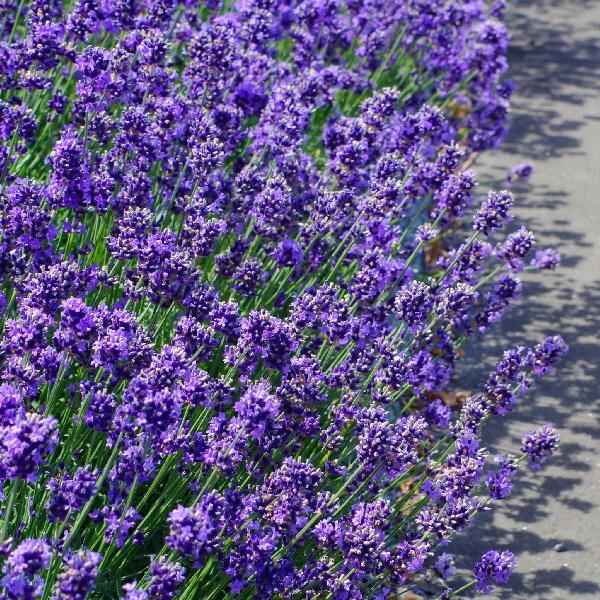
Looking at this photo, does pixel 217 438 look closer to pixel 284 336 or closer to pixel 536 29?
pixel 284 336

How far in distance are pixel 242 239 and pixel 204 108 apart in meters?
0.92

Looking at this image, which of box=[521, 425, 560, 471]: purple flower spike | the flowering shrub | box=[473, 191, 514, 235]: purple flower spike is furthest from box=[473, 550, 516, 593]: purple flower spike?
box=[473, 191, 514, 235]: purple flower spike

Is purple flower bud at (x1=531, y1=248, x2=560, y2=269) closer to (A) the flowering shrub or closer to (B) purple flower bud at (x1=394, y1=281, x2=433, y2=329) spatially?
(A) the flowering shrub

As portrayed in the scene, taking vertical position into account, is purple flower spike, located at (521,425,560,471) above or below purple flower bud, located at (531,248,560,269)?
below

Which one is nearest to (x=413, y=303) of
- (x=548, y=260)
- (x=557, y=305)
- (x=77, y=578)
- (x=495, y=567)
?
(x=495, y=567)

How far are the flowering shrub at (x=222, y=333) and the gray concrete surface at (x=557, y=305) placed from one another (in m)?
0.33

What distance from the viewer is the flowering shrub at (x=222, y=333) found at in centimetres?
353

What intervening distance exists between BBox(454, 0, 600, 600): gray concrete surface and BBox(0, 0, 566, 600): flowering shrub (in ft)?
1.09

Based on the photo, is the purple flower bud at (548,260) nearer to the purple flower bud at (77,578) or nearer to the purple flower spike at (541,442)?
the purple flower spike at (541,442)

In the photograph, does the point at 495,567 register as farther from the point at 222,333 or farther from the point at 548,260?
the point at 548,260

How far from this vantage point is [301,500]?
364 cm

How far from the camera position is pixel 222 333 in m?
4.20


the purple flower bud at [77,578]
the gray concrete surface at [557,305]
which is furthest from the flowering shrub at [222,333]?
the gray concrete surface at [557,305]

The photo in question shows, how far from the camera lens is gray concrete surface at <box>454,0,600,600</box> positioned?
5.07 meters
